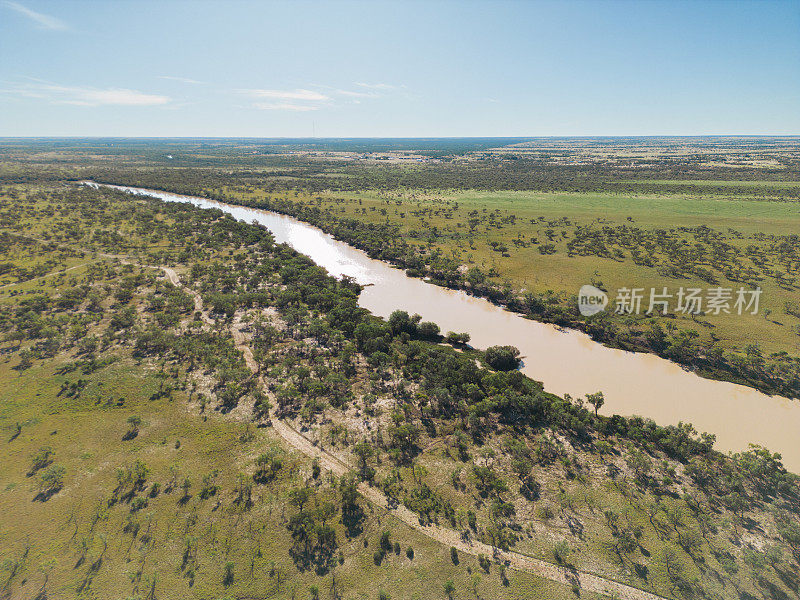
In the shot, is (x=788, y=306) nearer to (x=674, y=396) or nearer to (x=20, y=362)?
(x=674, y=396)

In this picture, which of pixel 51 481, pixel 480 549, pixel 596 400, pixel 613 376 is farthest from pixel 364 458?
pixel 613 376

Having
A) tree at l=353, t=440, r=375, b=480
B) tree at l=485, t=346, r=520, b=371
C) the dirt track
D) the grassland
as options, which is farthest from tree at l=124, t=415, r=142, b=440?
tree at l=485, t=346, r=520, b=371

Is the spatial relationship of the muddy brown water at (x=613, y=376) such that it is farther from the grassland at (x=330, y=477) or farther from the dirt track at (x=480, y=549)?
the dirt track at (x=480, y=549)

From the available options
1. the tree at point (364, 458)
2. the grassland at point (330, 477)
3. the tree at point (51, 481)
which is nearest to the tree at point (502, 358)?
the grassland at point (330, 477)

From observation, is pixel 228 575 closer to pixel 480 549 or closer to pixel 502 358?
pixel 480 549

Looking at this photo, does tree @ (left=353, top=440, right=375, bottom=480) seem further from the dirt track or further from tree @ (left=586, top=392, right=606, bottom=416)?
tree @ (left=586, top=392, right=606, bottom=416)
